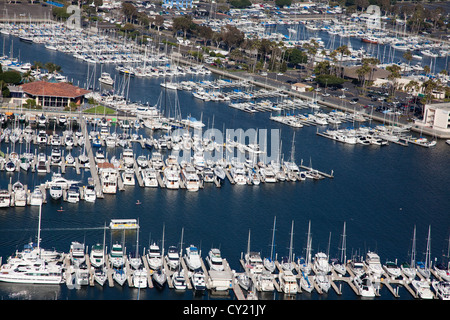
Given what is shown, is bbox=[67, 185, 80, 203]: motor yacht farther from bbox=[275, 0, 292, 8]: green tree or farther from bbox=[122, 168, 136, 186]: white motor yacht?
bbox=[275, 0, 292, 8]: green tree

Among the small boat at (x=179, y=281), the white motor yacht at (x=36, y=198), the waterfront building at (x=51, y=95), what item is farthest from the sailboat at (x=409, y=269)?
the waterfront building at (x=51, y=95)

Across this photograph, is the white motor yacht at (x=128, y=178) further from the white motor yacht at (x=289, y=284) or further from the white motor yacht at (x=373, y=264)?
the white motor yacht at (x=373, y=264)

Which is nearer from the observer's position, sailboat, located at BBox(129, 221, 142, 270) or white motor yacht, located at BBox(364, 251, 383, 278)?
sailboat, located at BBox(129, 221, 142, 270)

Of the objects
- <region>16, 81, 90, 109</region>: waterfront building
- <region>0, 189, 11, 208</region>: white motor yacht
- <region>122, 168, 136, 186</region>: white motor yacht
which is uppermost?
<region>16, 81, 90, 109</region>: waterfront building

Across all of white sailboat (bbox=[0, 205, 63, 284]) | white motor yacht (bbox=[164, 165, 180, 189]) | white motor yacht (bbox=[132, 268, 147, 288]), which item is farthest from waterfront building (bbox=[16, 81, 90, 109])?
white motor yacht (bbox=[132, 268, 147, 288])

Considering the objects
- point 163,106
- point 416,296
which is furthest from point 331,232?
point 163,106
